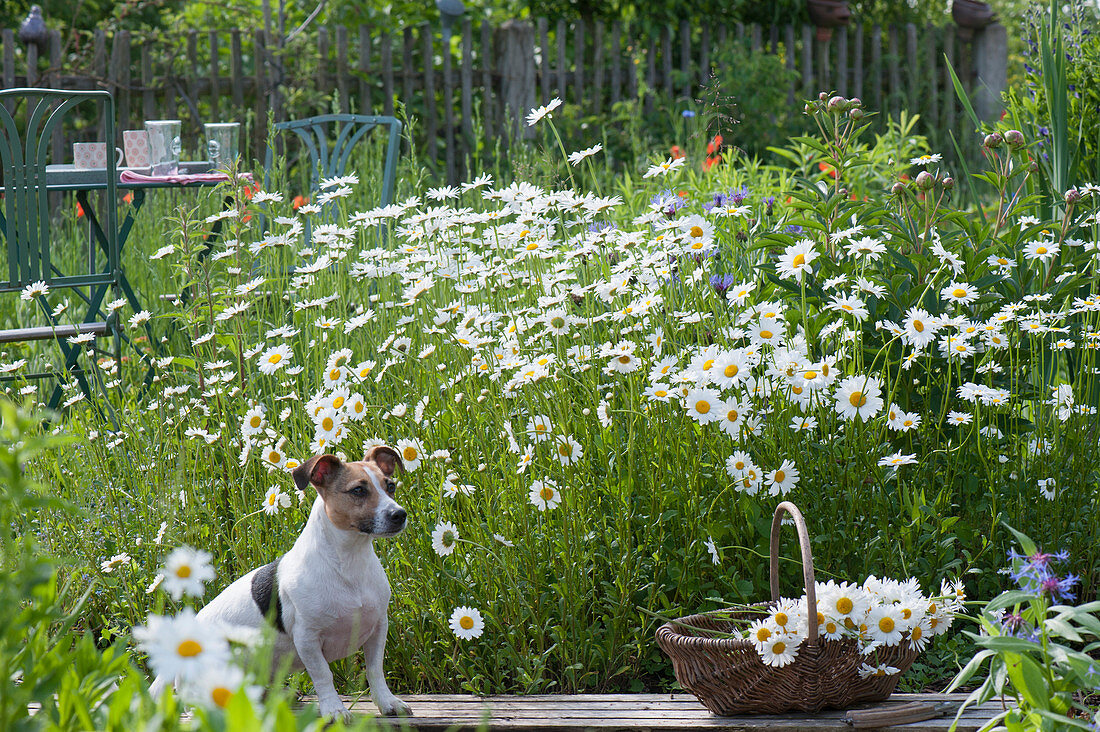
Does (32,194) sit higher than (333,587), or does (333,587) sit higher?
(32,194)

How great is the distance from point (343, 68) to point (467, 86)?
1005mm

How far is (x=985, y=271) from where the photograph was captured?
271 cm

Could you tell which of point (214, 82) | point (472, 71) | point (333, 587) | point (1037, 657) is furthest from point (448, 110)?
point (1037, 657)

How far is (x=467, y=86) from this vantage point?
8.45m

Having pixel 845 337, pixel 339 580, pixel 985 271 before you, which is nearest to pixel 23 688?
pixel 339 580

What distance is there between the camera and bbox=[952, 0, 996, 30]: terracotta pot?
1049 cm

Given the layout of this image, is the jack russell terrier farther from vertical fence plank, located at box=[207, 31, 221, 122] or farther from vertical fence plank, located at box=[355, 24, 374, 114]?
vertical fence plank, located at box=[355, 24, 374, 114]

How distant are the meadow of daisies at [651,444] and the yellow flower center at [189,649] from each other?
1168 millimetres

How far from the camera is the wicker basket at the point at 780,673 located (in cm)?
191

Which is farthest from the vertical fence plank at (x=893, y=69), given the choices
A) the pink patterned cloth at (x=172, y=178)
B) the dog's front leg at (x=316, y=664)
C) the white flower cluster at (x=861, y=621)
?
the dog's front leg at (x=316, y=664)

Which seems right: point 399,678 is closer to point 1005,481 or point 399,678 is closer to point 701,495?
point 701,495

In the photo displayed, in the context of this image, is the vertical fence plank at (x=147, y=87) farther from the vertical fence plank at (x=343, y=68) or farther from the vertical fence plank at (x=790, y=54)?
the vertical fence plank at (x=790, y=54)

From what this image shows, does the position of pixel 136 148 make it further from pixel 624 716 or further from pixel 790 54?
pixel 790 54

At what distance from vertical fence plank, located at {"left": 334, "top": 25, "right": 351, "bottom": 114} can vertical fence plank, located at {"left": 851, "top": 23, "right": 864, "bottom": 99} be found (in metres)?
5.04
